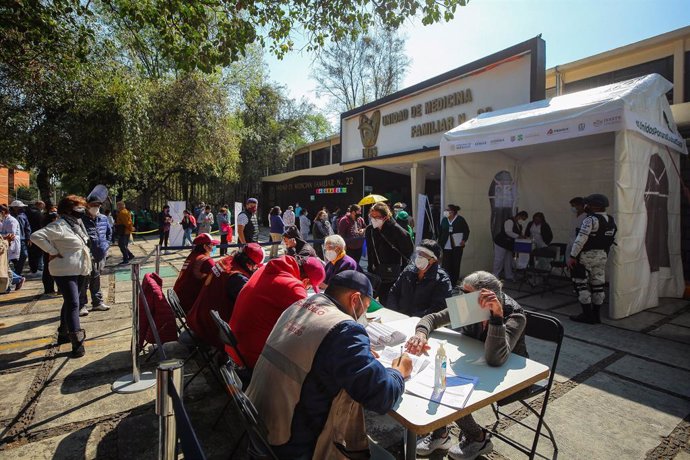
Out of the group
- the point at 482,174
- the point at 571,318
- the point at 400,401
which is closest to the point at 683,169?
the point at 482,174

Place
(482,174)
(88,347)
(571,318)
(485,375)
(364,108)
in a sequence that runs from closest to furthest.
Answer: (485,375) → (88,347) → (571,318) → (482,174) → (364,108)

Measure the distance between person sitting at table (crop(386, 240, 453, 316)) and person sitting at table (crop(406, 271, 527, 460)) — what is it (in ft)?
2.35

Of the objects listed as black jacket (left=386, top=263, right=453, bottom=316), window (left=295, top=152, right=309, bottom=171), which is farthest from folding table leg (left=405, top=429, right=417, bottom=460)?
window (left=295, top=152, right=309, bottom=171)

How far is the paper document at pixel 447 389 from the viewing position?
1.78 metres

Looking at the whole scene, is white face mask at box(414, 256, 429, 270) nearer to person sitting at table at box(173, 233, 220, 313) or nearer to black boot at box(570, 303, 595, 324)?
person sitting at table at box(173, 233, 220, 313)

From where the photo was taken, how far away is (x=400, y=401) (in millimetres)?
1774

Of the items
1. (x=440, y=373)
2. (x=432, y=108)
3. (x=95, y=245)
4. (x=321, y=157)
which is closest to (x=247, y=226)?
(x=95, y=245)

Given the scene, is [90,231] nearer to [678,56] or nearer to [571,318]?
[571,318]

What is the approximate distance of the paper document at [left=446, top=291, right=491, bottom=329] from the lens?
→ 2090 millimetres

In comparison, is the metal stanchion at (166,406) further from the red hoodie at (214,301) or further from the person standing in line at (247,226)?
the person standing in line at (247,226)

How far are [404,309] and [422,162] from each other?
8.89 metres

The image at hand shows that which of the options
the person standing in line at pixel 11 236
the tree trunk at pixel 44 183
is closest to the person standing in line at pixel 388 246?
the person standing in line at pixel 11 236

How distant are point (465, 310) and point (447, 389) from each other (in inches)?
17.9

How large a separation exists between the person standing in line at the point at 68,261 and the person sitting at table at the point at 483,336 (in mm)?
3783
